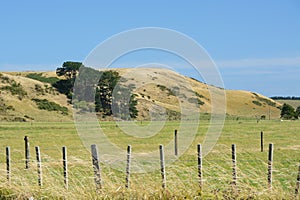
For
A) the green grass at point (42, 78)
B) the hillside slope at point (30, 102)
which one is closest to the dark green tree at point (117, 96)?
the hillside slope at point (30, 102)

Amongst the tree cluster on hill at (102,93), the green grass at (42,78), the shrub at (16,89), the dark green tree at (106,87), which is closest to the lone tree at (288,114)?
the shrub at (16,89)

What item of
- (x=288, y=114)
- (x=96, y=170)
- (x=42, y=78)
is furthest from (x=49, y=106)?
(x=96, y=170)

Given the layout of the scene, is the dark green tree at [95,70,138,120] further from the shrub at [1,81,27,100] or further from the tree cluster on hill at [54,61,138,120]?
the shrub at [1,81,27,100]

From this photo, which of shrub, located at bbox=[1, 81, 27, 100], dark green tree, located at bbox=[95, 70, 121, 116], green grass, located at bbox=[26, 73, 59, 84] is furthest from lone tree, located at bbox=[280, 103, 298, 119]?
dark green tree, located at bbox=[95, 70, 121, 116]

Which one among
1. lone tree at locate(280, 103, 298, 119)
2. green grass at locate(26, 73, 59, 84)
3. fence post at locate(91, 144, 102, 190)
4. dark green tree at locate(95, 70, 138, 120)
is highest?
green grass at locate(26, 73, 59, 84)

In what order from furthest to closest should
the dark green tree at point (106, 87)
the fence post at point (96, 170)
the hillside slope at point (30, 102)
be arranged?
the hillside slope at point (30, 102), the dark green tree at point (106, 87), the fence post at point (96, 170)

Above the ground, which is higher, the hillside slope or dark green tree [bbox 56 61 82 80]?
dark green tree [bbox 56 61 82 80]

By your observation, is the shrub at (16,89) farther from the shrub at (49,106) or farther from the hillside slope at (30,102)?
the shrub at (49,106)

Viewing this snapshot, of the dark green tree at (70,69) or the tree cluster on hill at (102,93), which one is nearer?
the tree cluster on hill at (102,93)

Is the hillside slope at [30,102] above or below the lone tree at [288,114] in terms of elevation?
above

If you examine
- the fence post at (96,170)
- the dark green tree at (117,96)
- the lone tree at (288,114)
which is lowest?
the lone tree at (288,114)

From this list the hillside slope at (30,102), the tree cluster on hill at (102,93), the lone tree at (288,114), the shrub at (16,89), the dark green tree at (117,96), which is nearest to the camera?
the tree cluster on hill at (102,93)

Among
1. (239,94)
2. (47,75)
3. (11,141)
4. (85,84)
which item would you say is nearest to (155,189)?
(85,84)

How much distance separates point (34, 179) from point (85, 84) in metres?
11.2
